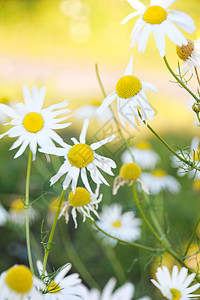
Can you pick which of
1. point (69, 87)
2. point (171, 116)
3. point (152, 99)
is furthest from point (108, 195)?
point (69, 87)

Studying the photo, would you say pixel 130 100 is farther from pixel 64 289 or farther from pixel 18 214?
pixel 18 214

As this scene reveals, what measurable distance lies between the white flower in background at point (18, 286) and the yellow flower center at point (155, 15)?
27 cm

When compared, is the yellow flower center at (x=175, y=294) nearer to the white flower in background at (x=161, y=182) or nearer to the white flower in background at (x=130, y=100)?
the white flower in background at (x=130, y=100)

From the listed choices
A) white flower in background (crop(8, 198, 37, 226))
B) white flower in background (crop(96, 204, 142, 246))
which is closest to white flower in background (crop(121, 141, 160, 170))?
white flower in background (crop(96, 204, 142, 246))

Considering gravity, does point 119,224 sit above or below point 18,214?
below

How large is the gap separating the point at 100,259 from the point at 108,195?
0.17m

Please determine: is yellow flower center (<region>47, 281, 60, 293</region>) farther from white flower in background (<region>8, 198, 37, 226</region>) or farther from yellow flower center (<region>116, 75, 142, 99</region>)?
white flower in background (<region>8, 198, 37, 226</region>)

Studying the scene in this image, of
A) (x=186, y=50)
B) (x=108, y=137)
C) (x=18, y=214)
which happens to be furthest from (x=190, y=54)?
(x=18, y=214)

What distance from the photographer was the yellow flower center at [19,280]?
327 millimetres

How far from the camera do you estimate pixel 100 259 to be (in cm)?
110

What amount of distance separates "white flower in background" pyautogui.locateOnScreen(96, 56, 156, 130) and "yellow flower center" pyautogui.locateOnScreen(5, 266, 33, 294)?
0.56ft

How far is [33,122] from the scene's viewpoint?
45cm

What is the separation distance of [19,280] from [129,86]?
0.22 m

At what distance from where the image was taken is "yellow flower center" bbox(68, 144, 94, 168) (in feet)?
1.38
